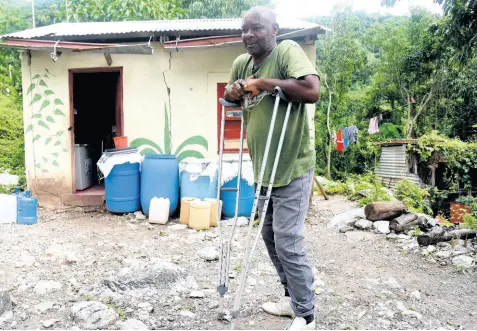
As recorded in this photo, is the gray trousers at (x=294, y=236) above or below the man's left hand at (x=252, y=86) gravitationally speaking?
below

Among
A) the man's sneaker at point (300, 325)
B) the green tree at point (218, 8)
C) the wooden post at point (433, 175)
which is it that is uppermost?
the green tree at point (218, 8)

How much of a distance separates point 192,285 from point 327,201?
561 cm

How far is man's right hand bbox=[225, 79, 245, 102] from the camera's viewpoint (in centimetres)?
249

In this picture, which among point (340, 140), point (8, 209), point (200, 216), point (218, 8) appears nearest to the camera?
point (200, 216)

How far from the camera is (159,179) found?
6.28 m

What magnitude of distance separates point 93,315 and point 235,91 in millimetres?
1876

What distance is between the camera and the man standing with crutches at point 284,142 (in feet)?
7.98

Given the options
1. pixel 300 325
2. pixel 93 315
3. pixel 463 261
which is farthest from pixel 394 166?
pixel 93 315

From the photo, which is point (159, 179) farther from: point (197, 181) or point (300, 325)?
point (300, 325)

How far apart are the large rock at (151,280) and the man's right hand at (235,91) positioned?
5.86 feet

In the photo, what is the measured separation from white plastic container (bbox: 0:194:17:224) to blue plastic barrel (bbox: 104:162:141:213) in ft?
4.39

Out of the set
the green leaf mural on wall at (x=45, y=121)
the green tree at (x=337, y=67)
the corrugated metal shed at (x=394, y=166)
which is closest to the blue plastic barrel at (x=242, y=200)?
the green leaf mural on wall at (x=45, y=121)

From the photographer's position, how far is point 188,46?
6.23 meters

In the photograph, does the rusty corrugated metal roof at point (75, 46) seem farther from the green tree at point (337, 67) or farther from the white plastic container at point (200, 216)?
the green tree at point (337, 67)
